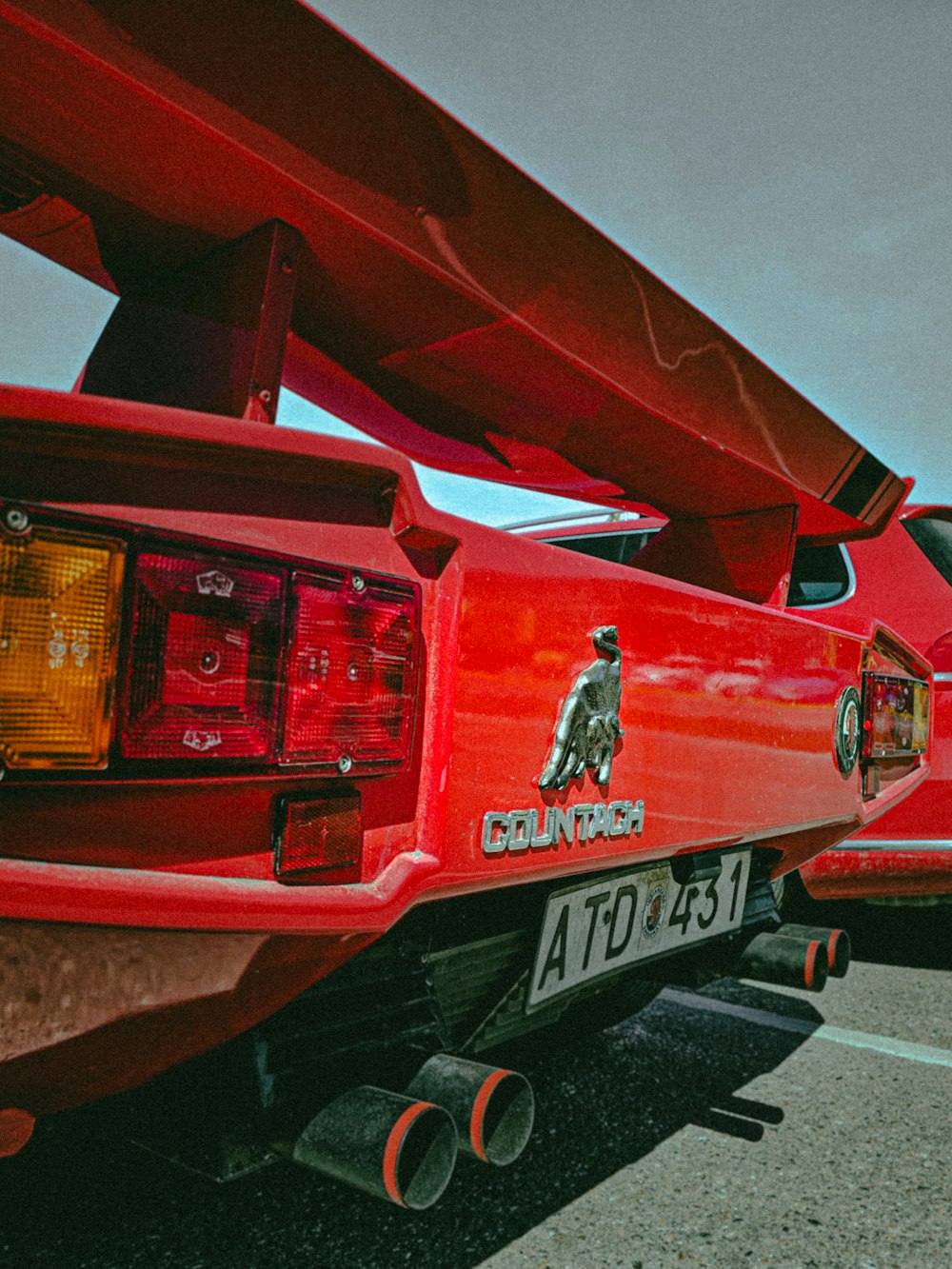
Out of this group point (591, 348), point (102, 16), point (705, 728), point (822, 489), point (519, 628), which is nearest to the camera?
point (102, 16)

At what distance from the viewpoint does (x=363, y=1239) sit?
1.71 meters

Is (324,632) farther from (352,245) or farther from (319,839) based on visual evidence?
(352,245)

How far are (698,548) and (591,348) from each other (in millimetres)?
988

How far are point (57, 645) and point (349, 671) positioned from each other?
31 cm

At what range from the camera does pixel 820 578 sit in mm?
3291

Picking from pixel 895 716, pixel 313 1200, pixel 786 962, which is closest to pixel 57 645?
pixel 313 1200

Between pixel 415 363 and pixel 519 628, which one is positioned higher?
pixel 415 363

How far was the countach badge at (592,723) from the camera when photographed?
1.30 m

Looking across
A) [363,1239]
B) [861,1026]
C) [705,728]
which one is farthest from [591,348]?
[861,1026]

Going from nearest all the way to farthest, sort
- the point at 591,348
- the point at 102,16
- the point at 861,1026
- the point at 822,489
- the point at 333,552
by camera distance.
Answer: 1. the point at 102,16
2. the point at 333,552
3. the point at 591,348
4. the point at 822,489
5. the point at 861,1026

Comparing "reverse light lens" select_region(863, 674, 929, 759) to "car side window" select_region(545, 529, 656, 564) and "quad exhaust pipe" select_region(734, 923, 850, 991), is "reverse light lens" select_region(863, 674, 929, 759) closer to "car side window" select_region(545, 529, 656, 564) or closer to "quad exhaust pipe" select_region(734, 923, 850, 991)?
"quad exhaust pipe" select_region(734, 923, 850, 991)

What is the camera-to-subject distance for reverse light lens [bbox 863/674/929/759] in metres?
2.36

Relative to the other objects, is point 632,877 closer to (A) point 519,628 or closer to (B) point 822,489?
(A) point 519,628

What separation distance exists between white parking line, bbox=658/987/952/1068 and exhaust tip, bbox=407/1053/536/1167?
2.02 metres
